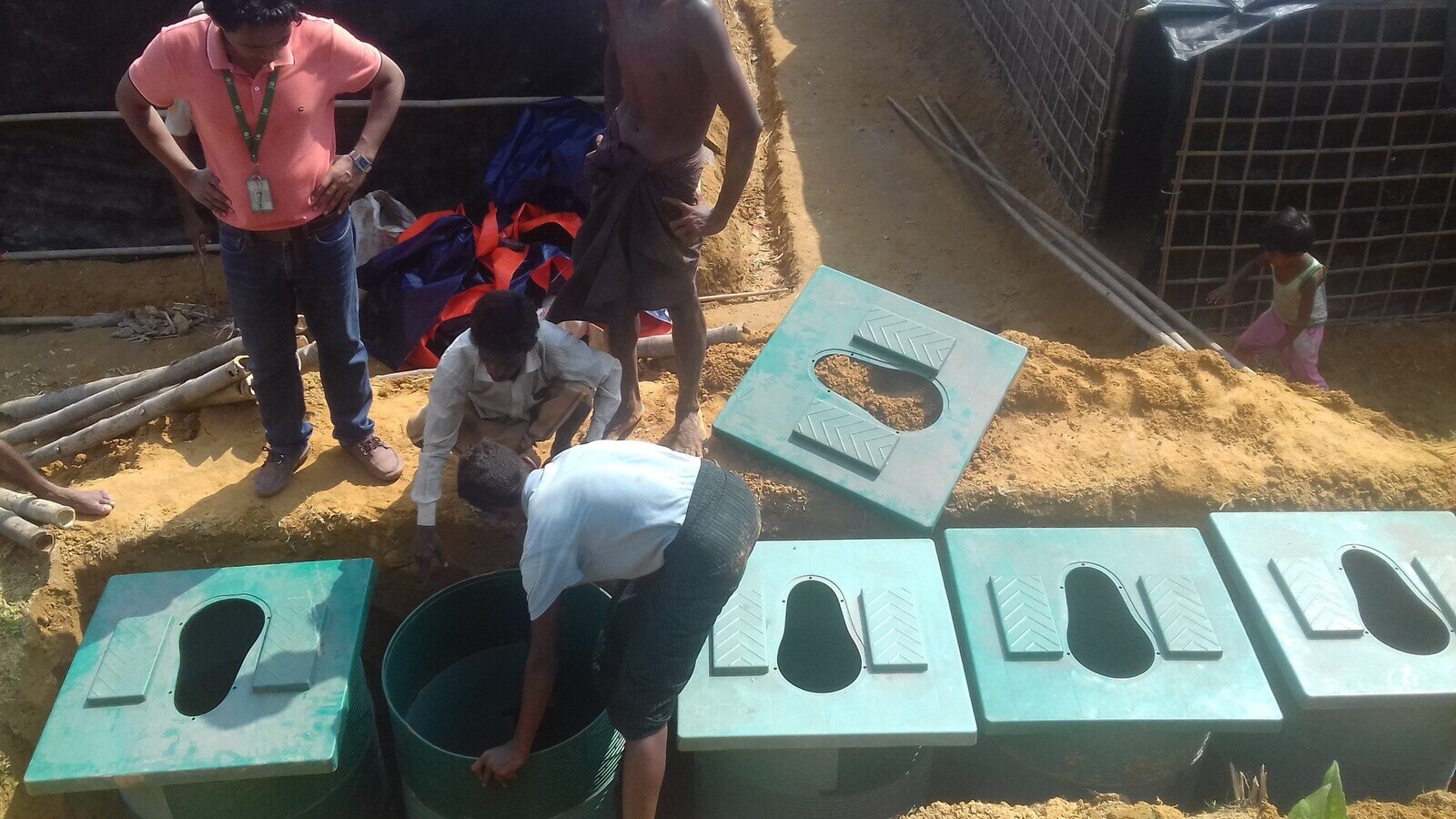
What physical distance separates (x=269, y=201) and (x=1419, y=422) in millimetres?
5726

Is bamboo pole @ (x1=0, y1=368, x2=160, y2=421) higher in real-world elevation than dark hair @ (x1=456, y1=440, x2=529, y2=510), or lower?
lower

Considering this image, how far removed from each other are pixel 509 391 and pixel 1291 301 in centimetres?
372

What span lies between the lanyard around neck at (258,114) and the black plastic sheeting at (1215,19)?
3889mm

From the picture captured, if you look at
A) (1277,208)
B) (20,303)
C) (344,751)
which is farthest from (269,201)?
(1277,208)

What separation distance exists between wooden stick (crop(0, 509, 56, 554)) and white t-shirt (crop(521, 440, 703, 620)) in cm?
209

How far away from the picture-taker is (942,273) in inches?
255

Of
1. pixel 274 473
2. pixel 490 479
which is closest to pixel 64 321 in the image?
pixel 274 473

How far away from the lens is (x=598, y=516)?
296 centimetres

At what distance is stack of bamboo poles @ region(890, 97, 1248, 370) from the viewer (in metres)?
5.39

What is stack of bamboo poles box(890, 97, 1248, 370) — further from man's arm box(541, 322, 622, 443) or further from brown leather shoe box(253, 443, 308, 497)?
brown leather shoe box(253, 443, 308, 497)

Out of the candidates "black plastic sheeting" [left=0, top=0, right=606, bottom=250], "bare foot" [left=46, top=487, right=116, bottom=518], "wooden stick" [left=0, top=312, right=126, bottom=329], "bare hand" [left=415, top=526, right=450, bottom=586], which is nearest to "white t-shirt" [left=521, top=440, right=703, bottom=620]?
"bare hand" [left=415, top=526, right=450, bottom=586]

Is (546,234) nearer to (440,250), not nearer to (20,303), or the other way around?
(440,250)

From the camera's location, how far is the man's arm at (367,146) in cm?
355

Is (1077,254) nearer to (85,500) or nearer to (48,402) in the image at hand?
(85,500)
